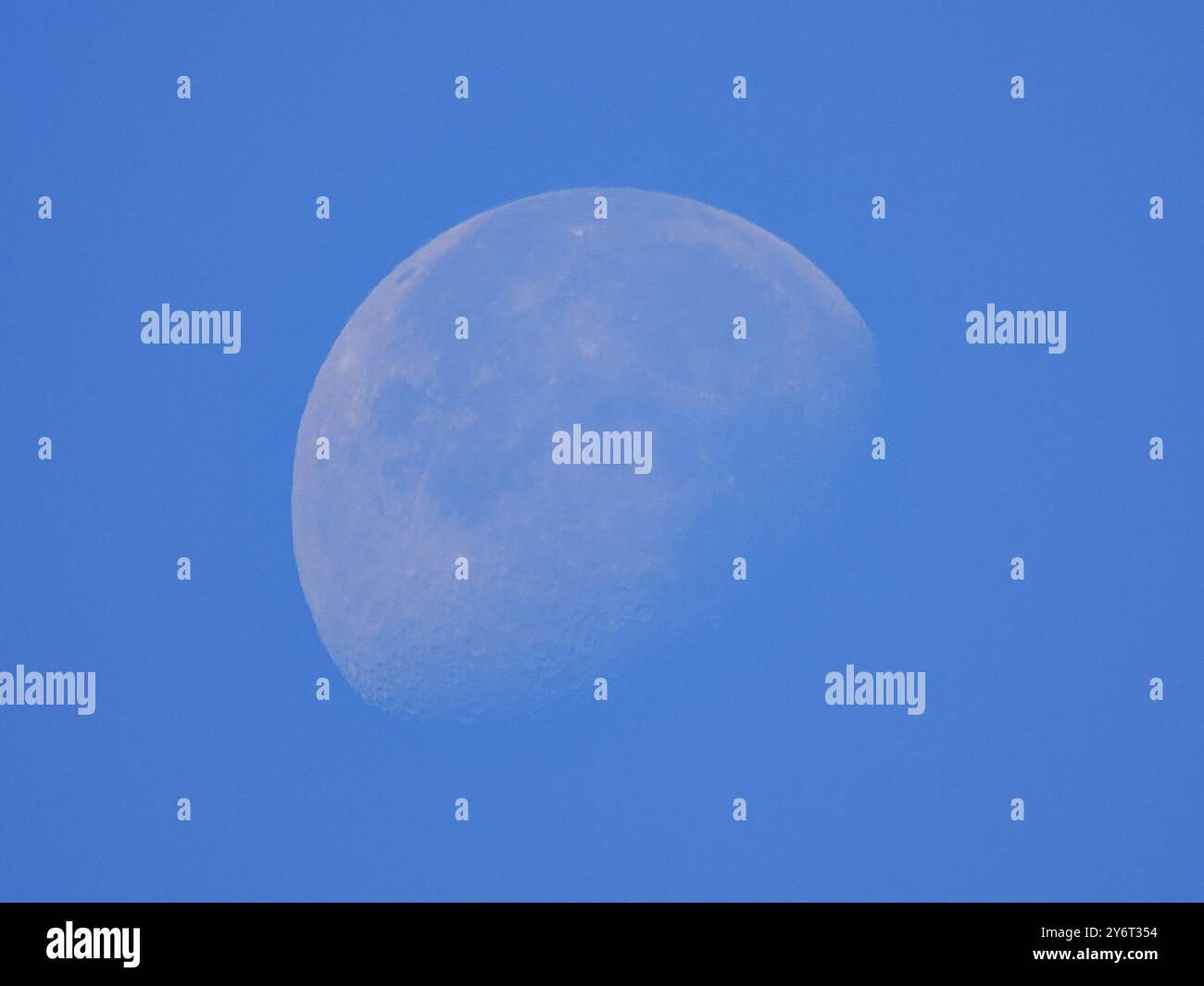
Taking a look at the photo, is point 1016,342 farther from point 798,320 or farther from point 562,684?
point 562,684

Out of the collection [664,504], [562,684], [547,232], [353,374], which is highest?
Result: [547,232]

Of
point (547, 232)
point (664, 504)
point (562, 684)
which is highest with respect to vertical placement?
point (547, 232)

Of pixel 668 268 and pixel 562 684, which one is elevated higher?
pixel 668 268

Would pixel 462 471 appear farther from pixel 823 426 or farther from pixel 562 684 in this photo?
pixel 823 426
